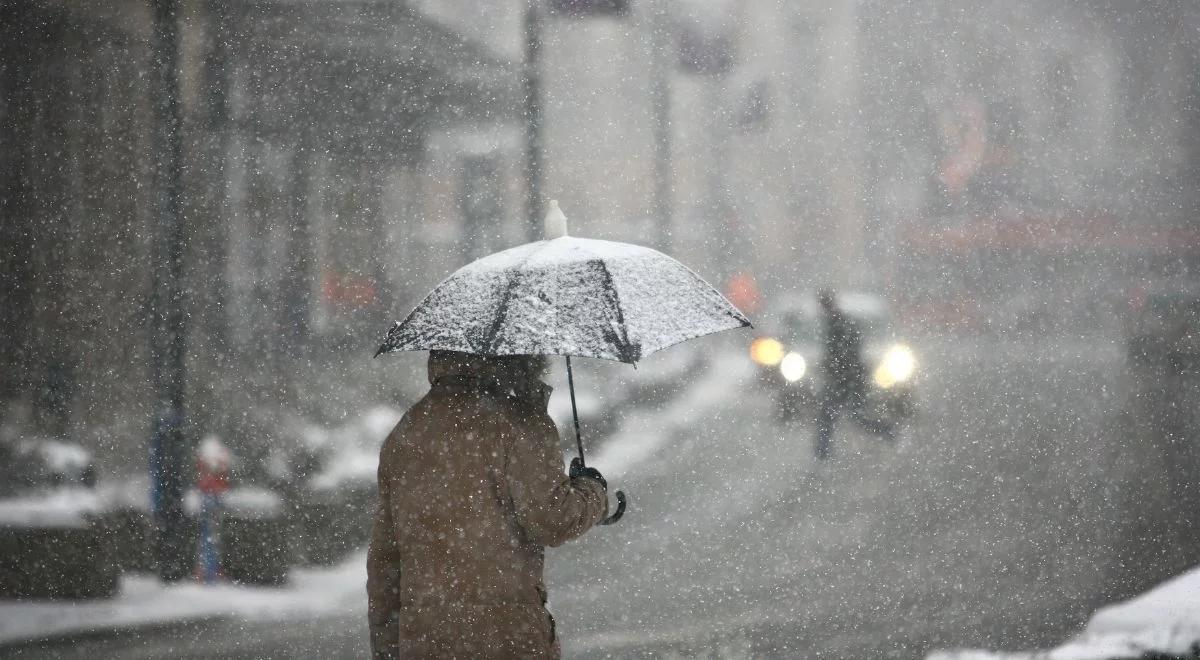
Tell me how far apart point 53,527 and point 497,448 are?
6.43 metres

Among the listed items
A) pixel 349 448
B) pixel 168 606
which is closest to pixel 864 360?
pixel 349 448

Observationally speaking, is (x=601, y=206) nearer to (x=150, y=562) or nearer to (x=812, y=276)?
(x=812, y=276)

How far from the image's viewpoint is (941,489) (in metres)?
10.6

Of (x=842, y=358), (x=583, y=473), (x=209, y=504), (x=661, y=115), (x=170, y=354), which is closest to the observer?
(x=583, y=473)

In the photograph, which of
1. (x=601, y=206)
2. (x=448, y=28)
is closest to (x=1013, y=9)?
(x=601, y=206)

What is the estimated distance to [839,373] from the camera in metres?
12.9

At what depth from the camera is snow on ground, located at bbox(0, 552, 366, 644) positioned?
5992 millimetres

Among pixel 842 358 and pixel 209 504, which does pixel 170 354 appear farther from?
pixel 842 358

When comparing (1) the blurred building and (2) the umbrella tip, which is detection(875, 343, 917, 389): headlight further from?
(2) the umbrella tip

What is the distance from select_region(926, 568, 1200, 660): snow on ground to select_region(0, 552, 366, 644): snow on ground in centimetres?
376

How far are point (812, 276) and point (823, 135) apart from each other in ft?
16.9

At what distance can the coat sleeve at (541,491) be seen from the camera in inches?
93.0

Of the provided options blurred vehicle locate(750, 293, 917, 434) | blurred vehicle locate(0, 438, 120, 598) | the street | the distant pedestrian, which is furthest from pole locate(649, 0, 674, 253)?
the distant pedestrian

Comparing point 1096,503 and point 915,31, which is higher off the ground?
point 915,31
